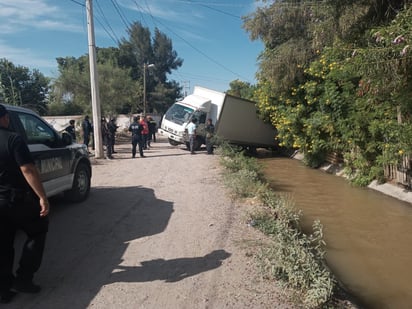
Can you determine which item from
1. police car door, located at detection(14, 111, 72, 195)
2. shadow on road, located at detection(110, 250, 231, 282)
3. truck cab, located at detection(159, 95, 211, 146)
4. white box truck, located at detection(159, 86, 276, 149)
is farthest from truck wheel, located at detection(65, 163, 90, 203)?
truck cab, located at detection(159, 95, 211, 146)

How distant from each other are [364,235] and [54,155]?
5.89m

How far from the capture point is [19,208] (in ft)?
10.9

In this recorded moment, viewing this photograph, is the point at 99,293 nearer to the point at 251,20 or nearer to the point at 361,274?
the point at 361,274

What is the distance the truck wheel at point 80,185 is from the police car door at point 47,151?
0.97 ft

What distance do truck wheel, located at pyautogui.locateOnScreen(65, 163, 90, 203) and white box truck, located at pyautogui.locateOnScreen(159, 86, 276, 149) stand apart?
1030cm

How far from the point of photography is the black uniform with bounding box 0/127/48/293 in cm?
326

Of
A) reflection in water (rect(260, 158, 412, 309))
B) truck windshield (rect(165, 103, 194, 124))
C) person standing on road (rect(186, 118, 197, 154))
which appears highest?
truck windshield (rect(165, 103, 194, 124))

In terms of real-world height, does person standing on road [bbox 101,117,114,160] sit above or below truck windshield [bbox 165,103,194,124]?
below

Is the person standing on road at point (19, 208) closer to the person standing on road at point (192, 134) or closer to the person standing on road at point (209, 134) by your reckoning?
the person standing on road at point (192, 134)

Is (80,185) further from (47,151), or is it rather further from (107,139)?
(107,139)

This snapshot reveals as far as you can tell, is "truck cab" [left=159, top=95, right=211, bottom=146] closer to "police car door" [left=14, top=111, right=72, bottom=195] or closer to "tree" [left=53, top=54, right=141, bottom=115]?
"tree" [left=53, top=54, right=141, bottom=115]

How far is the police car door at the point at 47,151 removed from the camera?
5547 millimetres

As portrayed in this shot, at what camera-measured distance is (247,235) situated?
5.33 m

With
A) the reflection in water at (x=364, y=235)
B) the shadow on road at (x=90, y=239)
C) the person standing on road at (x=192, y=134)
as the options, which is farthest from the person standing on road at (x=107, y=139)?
the reflection in water at (x=364, y=235)
